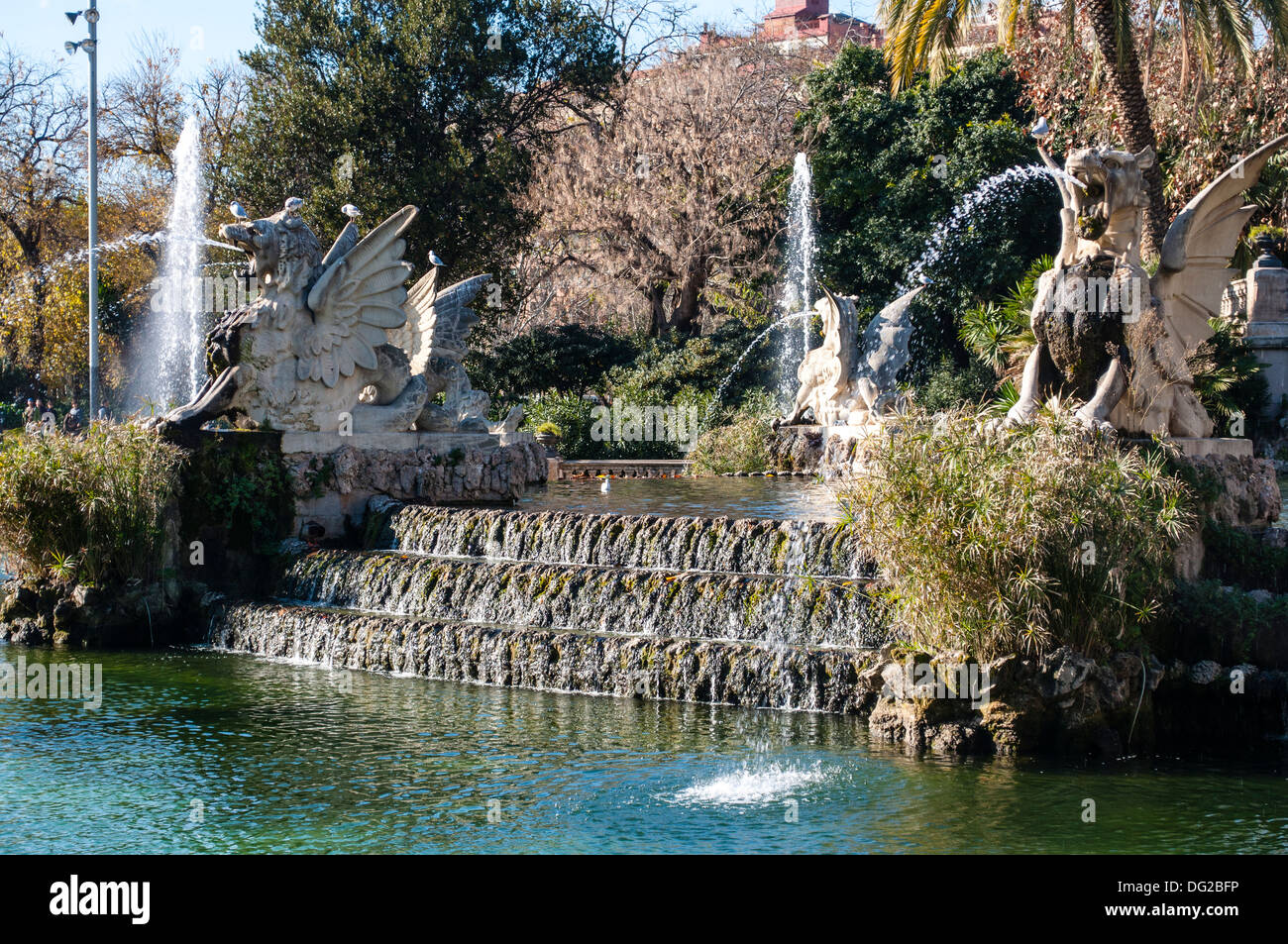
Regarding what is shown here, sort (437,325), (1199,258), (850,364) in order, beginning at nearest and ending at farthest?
(1199,258) < (437,325) < (850,364)

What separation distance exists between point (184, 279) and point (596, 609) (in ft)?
69.2

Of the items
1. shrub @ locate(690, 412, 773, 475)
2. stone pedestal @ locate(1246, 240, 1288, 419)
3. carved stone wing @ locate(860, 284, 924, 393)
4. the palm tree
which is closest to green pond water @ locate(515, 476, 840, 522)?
shrub @ locate(690, 412, 773, 475)

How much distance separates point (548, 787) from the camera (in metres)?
8.23

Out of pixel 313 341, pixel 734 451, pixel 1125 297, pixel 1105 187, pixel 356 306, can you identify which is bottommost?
pixel 734 451

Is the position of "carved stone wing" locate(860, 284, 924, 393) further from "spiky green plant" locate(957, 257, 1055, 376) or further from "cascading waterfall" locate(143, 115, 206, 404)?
"cascading waterfall" locate(143, 115, 206, 404)

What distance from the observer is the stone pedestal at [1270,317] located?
27.0m

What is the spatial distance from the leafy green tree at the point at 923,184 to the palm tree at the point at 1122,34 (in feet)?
27.6

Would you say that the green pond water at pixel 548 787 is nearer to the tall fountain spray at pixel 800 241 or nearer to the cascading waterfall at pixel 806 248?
the cascading waterfall at pixel 806 248

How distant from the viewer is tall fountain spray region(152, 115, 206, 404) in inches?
1130

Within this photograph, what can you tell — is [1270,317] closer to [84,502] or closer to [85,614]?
[84,502]

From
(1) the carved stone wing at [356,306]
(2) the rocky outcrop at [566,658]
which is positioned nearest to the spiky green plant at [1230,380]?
(2) the rocky outcrop at [566,658]

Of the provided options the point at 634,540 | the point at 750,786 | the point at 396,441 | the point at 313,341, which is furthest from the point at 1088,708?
the point at 313,341

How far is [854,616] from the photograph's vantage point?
10.5 m

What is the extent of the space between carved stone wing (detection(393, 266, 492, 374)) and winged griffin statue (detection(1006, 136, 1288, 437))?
7.51 m
